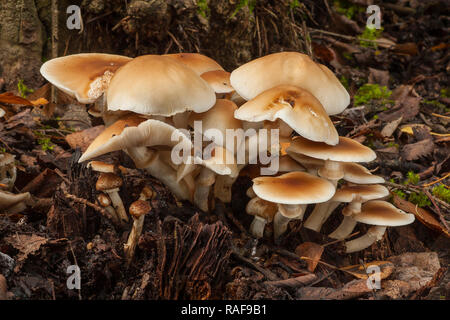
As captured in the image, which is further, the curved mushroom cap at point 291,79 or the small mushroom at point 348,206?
the small mushroom at point 348,206

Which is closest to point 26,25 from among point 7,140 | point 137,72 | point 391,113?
point 7,140

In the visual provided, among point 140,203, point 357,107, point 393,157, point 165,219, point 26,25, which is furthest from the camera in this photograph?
point 357,107

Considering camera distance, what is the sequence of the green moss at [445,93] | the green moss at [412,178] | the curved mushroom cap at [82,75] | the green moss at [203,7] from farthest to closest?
1. the green moss at [445,93]
2. the green moss at [203,7]
3. the green moss at [412,178]
4. the curved mushroom cap at [82,75]

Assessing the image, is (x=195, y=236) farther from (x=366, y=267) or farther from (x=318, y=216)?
(x=366, y=267)

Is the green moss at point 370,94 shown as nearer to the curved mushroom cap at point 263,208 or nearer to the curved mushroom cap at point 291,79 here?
the curved mushroom cap at point 291,79

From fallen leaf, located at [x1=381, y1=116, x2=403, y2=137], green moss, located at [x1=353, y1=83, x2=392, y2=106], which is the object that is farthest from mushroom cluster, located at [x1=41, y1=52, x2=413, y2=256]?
Result: green moss, located at [x1=353, y1=83, x2=392, y2=106]

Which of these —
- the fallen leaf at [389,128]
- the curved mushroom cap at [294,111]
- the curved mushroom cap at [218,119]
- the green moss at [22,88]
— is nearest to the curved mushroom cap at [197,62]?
the curved mushroom cap at [218,119]

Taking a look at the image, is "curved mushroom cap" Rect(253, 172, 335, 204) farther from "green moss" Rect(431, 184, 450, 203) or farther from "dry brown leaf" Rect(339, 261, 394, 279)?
"green moss" Rect(431, 184, 450, 203)

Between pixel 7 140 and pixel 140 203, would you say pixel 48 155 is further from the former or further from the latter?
pixel 140 203
